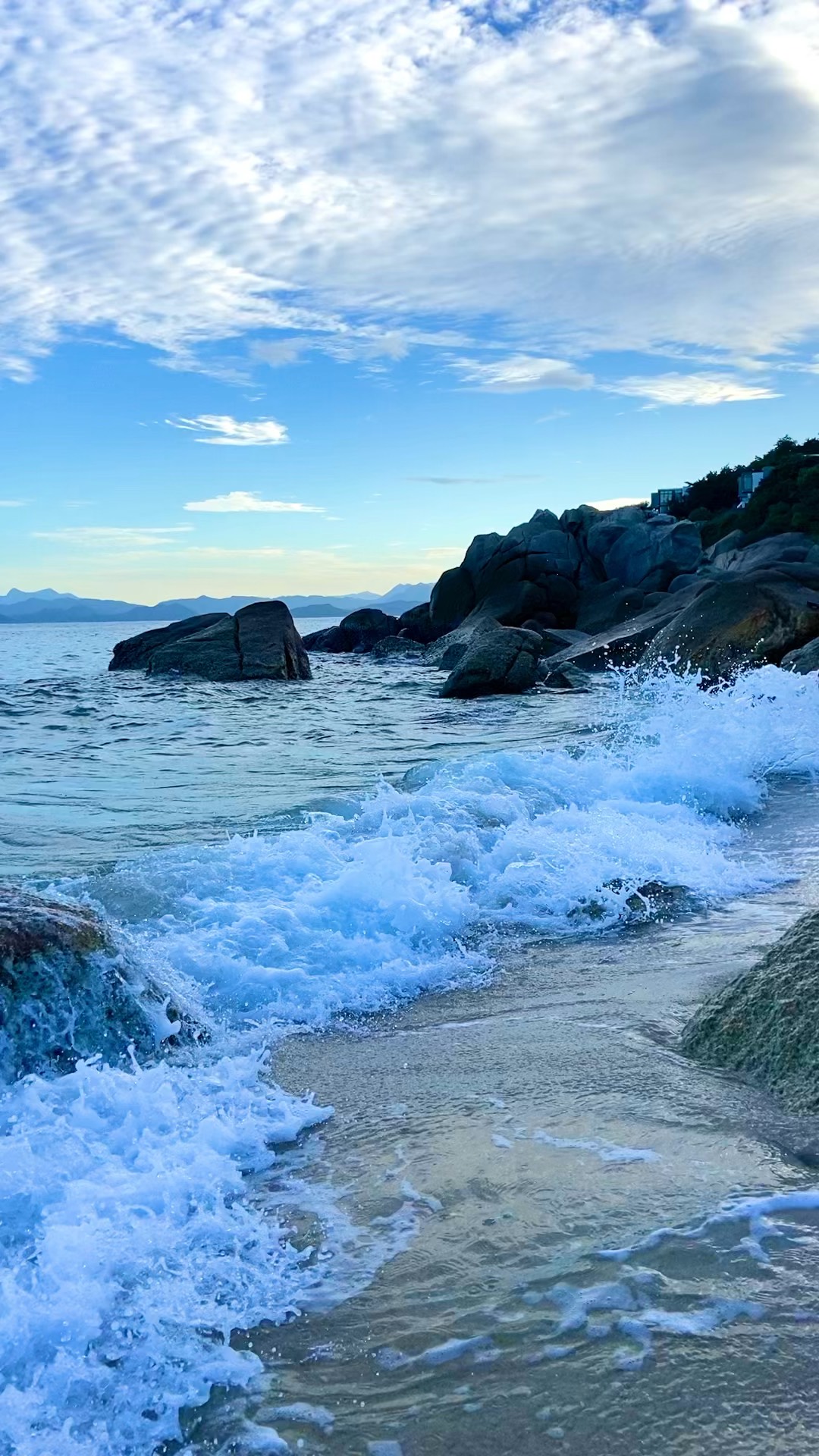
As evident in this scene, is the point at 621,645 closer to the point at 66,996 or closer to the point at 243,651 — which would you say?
the point at 243,651

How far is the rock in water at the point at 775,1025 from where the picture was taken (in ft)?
11.1

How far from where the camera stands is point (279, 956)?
5.11m

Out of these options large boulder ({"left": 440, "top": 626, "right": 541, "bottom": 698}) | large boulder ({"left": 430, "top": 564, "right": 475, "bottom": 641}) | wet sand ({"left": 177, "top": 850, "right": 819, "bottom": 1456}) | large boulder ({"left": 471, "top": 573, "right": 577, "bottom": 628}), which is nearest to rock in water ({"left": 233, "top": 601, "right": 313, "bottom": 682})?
large boulder ({"left": 440, "top": 626, "right": 541, "bottom": 698})

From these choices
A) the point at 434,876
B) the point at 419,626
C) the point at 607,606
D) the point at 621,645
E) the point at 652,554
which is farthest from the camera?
the point at 419,626

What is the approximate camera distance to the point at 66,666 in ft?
111

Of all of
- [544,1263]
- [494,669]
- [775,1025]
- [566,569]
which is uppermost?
[566,569]

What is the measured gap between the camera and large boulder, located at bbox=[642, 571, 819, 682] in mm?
18375

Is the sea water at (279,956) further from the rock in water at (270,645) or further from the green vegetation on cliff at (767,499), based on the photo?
the green vegetation on cliff at (767,499)

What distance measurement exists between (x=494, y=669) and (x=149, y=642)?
40.6 feet

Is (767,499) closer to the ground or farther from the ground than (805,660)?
farther from the ground

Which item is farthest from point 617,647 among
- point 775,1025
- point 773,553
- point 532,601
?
point 775,1025

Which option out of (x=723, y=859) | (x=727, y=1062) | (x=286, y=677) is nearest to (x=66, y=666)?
(x=286, y=677)

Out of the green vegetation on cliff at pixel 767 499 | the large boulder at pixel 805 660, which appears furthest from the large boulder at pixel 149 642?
the green vegetation on cliff at pixel 767 499

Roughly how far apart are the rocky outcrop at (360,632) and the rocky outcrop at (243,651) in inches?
491
